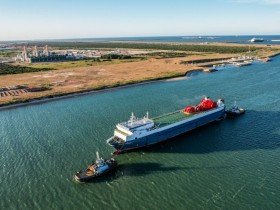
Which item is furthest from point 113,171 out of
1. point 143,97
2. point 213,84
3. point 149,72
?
point 149,72

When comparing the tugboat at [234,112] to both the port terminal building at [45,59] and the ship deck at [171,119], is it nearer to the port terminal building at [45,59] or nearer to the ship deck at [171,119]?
the ship deck at [171,119]

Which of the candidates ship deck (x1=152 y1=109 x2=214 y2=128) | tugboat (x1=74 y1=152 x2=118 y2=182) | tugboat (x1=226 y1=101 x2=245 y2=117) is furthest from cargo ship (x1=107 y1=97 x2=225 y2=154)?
tugboat (x1=74 y1=152 x2=118 y2=182)

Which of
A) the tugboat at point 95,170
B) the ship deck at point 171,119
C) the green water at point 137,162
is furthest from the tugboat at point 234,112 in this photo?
the tugboat at point 95,170

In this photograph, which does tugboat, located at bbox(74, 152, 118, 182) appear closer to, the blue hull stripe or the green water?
the green water

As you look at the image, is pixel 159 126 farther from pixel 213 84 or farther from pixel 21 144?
pixel 213 84

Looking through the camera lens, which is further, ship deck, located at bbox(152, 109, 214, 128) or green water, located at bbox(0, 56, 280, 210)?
ship deck, located at bbox(152, 109, 214, 128)

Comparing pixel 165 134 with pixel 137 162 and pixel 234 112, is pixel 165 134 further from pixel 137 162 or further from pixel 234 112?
pixel 234 112

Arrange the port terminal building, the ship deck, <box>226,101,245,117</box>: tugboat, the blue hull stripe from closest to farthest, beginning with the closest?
the blue hull stripe < the ship deck < <box>226,101,245,117</box>: tugboat < the port terminal building
